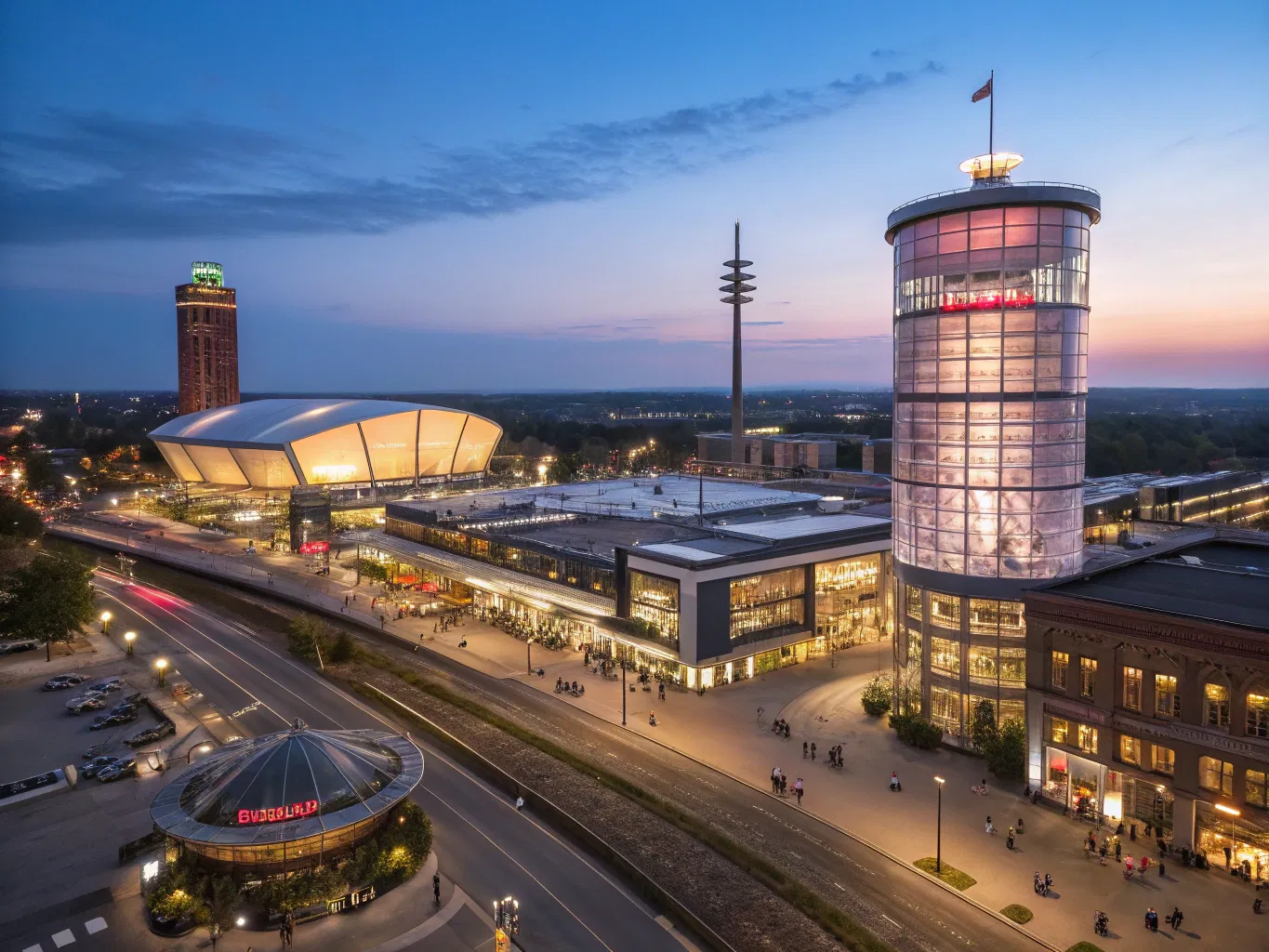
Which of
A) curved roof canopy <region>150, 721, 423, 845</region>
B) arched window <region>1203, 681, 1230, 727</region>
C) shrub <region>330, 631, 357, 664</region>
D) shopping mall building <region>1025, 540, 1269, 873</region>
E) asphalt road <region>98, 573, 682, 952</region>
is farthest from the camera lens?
shrub <region>330, 631, 357, 664</region>

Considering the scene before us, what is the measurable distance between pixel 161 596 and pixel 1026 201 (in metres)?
84.9

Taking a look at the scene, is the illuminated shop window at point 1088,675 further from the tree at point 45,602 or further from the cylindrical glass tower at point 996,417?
the tree at point 45,602

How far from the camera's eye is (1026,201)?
146 ft

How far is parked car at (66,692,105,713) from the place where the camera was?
2021 inches

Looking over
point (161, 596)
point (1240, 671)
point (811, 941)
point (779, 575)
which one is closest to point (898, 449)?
point (779, 575)

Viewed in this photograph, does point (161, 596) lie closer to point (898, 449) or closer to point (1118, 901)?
point (898, 449)

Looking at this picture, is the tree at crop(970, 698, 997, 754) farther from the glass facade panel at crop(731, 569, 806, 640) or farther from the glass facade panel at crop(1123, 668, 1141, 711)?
the glass facade panel at crop(731, 569, 806, 640)

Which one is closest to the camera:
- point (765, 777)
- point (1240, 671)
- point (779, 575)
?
point (1240, 671)

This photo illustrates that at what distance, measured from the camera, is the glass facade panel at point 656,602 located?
56344mm

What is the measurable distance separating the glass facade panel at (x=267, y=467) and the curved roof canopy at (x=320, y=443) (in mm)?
201

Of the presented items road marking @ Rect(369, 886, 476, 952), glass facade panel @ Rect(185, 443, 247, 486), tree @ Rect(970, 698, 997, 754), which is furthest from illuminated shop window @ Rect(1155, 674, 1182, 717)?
glass facade panel @ Rect(185, 443, 247, 486)

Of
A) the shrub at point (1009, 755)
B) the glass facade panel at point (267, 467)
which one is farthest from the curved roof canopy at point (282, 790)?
the glass facade panel at point (267, 467)

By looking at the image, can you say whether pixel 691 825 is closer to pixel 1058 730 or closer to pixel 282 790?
pixel 282 790

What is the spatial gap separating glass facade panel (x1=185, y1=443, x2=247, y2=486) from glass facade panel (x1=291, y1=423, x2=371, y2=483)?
16125 millimetres
